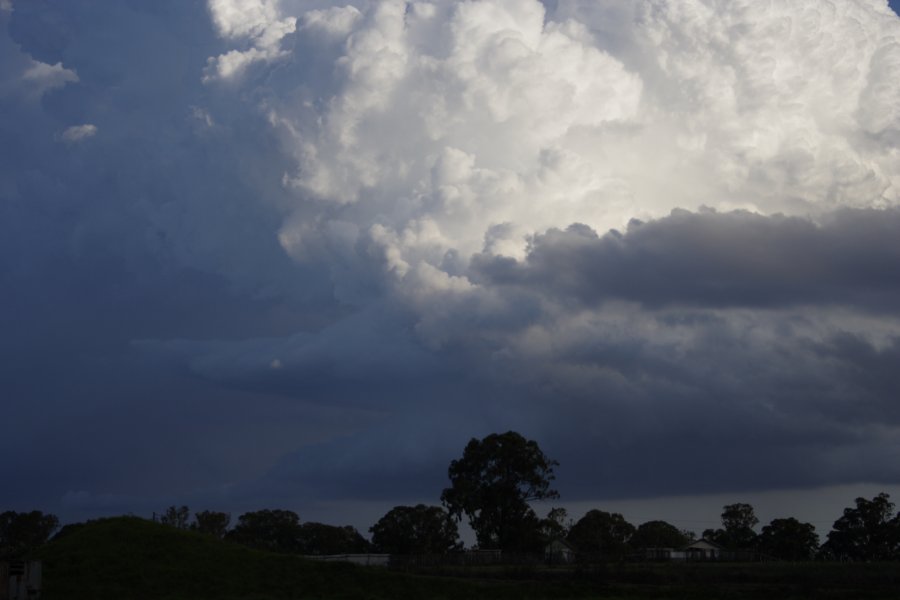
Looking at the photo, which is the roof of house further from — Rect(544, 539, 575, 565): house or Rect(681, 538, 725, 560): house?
Rect(544, 539, 575, 565): house

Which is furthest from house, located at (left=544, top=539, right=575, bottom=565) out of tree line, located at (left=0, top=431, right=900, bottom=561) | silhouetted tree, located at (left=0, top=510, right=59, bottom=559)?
silhouetted tree, located at (left=0, top=510, right=59, bottom=559)

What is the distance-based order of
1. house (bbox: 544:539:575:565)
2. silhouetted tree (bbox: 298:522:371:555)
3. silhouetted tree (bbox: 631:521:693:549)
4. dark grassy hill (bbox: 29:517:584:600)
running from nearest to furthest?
dark grassy hill (bbox: 29:517:584:600), house (bbox: 544:539:575:565), silhouetted tree (bbox: 298:522:371:555), silhouetted tree (bbox: 631:521:693:549)

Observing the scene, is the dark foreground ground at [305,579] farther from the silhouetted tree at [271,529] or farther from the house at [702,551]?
the silhouetted tree at [271,529]

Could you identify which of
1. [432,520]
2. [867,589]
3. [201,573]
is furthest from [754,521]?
[201,573]

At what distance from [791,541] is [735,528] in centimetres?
3067

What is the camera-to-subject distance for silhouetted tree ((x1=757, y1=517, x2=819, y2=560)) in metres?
141

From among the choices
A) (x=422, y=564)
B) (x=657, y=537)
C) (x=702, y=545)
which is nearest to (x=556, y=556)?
(x=422, y=564)

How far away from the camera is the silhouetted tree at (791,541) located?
141m

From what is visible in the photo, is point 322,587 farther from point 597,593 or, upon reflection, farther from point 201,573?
point 597,593

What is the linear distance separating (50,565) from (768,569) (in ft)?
173

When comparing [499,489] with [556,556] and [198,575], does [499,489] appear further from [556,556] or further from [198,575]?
[198,575]

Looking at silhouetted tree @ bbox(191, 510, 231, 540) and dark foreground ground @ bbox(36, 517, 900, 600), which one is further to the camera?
silhouetted tree @ bbox(191, 510, 231, 540)

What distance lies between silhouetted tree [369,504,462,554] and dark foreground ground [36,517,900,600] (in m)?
49.8

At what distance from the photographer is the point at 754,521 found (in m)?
175
